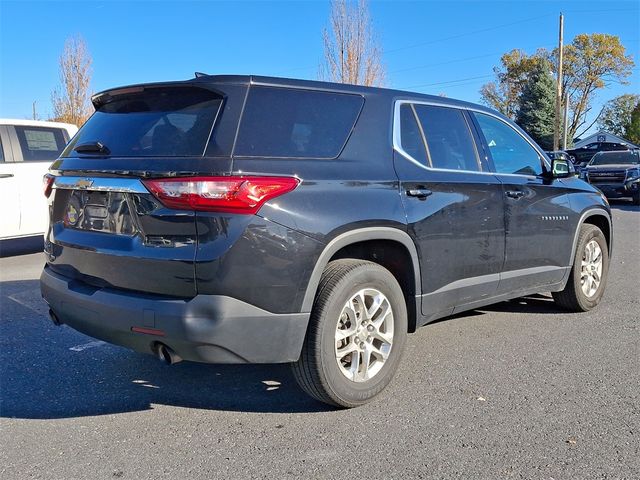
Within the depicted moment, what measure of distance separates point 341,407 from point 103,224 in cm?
171

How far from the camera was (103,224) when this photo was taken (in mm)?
3318

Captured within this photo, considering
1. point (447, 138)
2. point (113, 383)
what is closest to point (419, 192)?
point (447, 138)

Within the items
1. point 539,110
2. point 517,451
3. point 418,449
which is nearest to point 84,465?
point 418,449

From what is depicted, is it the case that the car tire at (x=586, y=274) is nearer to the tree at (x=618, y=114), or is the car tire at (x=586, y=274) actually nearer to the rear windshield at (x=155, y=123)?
the rear windshield at (x=155, y=123)

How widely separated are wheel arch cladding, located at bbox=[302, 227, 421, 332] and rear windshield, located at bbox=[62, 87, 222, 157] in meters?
0.88

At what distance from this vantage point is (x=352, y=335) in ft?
11.4

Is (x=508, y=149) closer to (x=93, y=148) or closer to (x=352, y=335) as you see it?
(x=352, y=335)

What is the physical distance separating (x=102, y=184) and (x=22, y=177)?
5.96m

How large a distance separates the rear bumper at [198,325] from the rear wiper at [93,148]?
80 cm

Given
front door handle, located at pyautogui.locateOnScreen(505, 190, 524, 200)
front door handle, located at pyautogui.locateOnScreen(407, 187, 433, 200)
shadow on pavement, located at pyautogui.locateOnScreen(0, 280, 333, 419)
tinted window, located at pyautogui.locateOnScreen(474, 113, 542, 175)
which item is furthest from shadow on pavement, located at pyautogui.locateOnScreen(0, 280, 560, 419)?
tinted window, located at pyautogui.locateOnScreen(474, 113, 542, 175)

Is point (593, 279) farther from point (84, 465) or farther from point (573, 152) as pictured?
point (573, 152)

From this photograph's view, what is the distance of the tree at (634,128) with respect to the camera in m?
72.1

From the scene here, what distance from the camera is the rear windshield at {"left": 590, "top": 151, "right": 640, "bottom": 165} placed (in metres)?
19.8

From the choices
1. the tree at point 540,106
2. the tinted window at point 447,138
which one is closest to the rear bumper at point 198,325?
the tinted window at point 447,138
